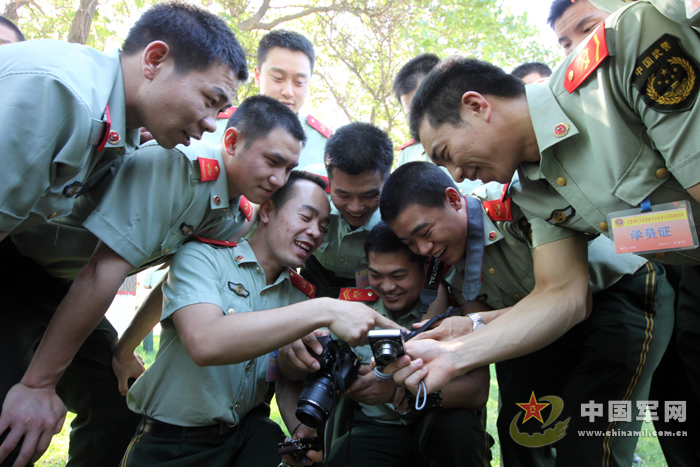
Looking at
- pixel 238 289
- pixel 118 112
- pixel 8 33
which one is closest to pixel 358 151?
pixel 238 289

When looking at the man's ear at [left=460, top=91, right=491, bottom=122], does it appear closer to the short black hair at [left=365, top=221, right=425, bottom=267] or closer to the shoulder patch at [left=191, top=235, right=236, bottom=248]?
the short black hair at [left=365, top=221, right=425, bottom=267]

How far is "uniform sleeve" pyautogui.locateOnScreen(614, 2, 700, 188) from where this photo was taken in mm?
1822

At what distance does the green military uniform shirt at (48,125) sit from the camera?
195cm

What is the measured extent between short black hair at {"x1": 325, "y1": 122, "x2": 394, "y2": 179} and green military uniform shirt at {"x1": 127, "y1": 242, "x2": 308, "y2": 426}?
100 centimetres

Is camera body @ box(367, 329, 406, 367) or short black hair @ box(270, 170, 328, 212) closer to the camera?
camera body @ box(367, 329, 406, 367)

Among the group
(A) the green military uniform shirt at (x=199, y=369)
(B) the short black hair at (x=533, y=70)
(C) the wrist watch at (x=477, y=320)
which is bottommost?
(A) the green military uniform shirt at (x=199, y=369)

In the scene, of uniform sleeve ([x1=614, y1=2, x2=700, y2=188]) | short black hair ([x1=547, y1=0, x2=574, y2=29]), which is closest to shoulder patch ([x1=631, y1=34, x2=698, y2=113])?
uniform sleeve ([x1=614, y1=2, x2=700, y2=188])

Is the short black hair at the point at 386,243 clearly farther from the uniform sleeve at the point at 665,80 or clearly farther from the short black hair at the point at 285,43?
the short black hair at the point at 285,43

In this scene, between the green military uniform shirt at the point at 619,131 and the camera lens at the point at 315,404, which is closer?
the green military uniform shirt at the point at 619,131

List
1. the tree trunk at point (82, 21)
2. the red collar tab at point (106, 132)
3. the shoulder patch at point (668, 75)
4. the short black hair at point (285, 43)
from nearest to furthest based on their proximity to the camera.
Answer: the shoulder patch at point (668, 75) < the red collar tab at point (106, 132) < the short black hair at point (285, 43) < the tree trunk at point (82, 21)

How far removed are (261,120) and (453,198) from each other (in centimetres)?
133

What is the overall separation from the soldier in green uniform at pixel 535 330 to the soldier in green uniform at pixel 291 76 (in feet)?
6.28

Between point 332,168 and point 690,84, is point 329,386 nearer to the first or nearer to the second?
point 332,168

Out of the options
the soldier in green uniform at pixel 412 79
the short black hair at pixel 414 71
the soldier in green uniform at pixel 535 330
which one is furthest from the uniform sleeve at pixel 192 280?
the short black hair at pixel 414 71
